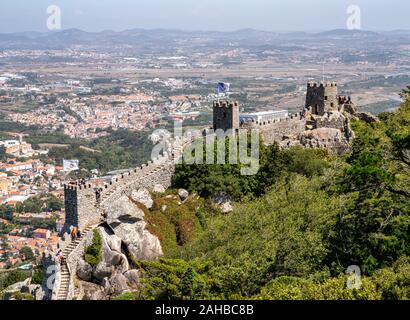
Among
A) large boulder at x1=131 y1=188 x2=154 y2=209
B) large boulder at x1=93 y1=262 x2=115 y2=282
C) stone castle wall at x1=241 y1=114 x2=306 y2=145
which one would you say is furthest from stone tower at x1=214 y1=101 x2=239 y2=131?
large boulder at x1=93 y1=262 x2=115 y2=282

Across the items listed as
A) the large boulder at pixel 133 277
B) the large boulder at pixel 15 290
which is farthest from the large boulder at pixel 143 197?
the large boulder at pixel 15 290

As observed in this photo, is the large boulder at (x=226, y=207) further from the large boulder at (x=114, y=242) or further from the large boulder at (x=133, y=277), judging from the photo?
the large boulder at (x=133, y=277)

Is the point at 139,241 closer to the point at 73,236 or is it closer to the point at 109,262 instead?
the point at 109,262

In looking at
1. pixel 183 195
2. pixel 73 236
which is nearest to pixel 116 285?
pixel 73 236

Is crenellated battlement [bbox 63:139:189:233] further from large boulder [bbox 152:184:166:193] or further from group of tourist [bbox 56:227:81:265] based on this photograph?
group of tourist [bbox 56:227:81:265]

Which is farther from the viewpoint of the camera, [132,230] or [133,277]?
[132,230]
